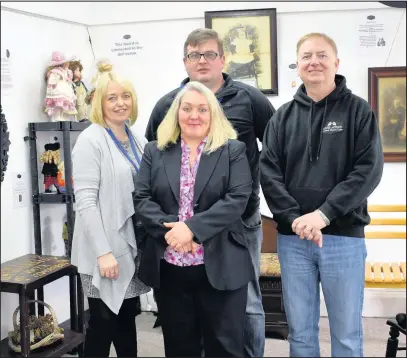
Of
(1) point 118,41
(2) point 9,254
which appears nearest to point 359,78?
(1) point 118,41

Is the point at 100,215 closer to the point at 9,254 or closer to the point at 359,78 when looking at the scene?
the point at 9,254

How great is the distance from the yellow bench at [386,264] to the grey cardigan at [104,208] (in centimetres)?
160

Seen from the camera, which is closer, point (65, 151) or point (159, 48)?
point (65, 151)

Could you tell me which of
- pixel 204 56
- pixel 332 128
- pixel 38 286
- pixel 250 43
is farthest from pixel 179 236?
pixel 250 43

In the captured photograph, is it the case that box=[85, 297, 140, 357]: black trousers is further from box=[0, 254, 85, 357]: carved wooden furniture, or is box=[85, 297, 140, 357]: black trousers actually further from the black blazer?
box=[0, 254, 85, 357]: carved wooden furniture

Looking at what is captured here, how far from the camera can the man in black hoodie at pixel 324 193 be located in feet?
5.10

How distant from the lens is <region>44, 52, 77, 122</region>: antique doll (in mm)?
2752

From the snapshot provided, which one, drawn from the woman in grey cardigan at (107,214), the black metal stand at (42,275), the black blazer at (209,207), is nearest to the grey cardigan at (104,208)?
the woman in grey cardigan at (107,214)

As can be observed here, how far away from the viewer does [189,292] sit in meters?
1.57

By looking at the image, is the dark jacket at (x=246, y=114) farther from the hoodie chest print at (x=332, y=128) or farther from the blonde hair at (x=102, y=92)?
the hoodie chest print at (x=332, y=128)

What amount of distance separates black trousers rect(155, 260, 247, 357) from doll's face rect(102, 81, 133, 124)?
533 mm

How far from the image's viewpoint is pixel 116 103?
5.77 ft

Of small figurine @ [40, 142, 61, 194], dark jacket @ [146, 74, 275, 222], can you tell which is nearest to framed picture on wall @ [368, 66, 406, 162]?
dark jacket @ [146, 74, 275, 222]

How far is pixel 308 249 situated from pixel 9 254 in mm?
1685
